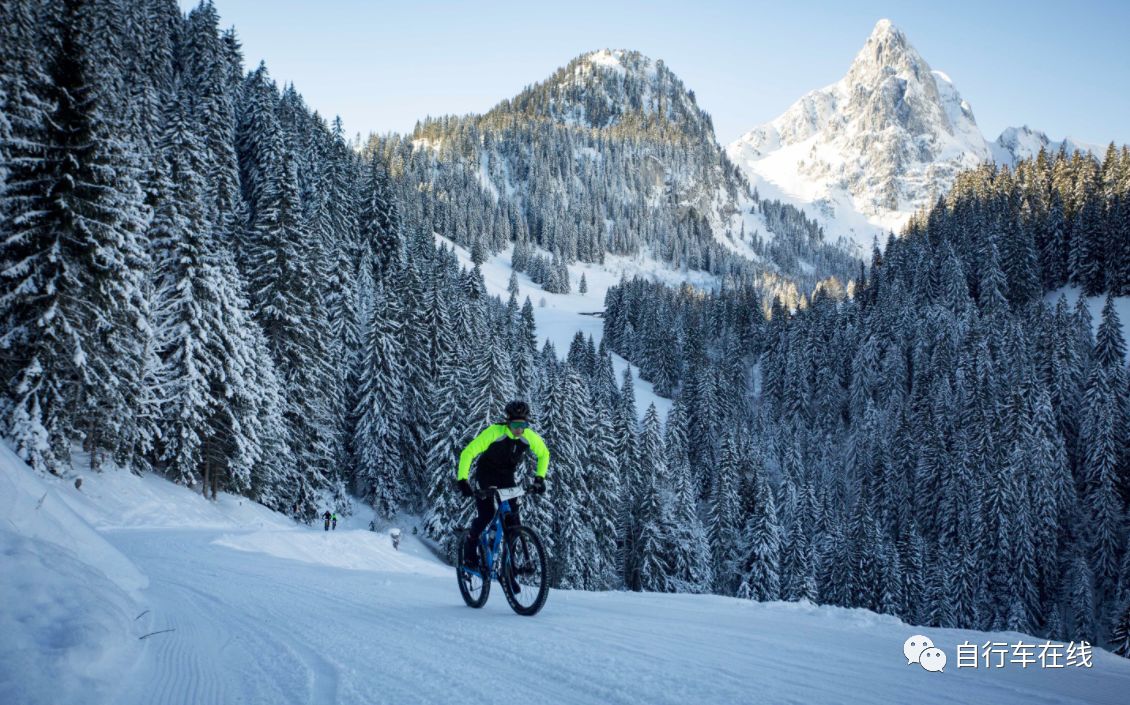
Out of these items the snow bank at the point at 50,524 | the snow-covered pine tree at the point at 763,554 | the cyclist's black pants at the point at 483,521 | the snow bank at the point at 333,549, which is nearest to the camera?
the snow bank at the point at 50,524

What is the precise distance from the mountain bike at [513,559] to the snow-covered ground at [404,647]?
34 cm

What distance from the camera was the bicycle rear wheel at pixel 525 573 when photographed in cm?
688

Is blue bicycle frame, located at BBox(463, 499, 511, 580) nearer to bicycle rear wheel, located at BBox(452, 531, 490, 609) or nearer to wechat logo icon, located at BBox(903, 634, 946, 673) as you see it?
bicycle rear wheel, located at BBox(452, 531, 490, 609)

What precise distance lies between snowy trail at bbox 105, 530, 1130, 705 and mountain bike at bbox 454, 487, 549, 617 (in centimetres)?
27

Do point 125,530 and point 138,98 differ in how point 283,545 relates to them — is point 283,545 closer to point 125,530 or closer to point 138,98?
point 125,530

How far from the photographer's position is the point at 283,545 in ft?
54.4

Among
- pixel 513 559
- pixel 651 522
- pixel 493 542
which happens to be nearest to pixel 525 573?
pixel 513 559

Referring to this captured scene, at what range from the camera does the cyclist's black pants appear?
7184 millimetres

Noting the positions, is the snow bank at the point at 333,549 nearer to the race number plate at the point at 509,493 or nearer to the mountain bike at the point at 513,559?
the mountain bike at the point at 513,559

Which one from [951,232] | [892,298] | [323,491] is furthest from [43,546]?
[951,232]

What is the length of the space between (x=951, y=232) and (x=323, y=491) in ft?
385

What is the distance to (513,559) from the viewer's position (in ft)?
23.1

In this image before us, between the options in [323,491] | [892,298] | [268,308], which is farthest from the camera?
[892,298]

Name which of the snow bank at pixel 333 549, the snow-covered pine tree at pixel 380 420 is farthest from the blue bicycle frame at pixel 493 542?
the snow-covered pine tree at pixel 380 420
